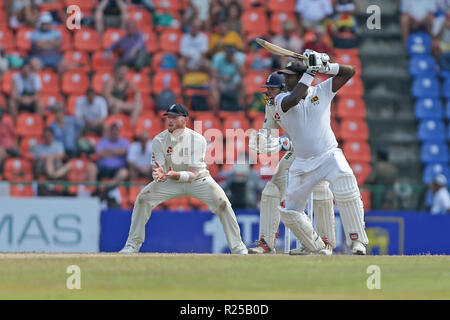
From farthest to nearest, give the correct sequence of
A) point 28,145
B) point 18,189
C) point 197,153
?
point 28,145
point 18,189
point 197,153

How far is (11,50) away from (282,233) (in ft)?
23.8

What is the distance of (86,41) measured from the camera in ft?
73.3

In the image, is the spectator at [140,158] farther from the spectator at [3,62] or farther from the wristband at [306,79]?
the wristband at [306,79]

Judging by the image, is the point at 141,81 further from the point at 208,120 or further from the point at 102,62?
the point at 208,120

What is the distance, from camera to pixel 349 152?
21.4 m

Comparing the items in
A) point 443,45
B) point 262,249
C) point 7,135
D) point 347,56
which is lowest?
point 262,249

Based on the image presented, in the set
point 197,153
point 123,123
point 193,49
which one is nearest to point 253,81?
point 193,49

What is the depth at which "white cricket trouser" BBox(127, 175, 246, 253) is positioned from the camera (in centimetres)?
1448

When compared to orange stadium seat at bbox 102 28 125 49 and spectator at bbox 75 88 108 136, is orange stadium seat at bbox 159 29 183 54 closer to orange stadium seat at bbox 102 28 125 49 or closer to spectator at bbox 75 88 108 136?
orange stadium seat at bbox 102 28 125 49

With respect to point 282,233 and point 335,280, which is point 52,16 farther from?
point 335,280

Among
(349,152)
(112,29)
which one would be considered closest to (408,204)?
(349,152)

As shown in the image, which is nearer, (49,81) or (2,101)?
(2,101)

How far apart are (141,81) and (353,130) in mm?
4536

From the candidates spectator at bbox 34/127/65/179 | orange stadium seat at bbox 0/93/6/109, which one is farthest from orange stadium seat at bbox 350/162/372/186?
orange stadium seat at bbox 0/93/6/109
